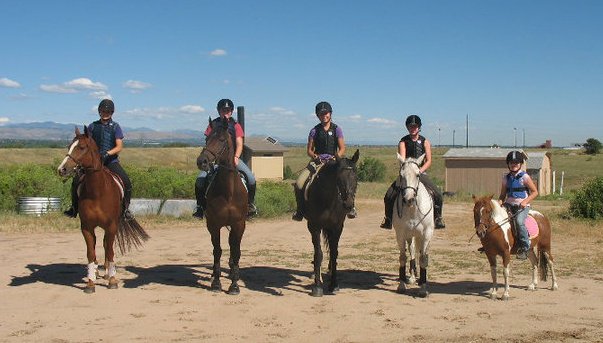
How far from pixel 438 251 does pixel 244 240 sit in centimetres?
533

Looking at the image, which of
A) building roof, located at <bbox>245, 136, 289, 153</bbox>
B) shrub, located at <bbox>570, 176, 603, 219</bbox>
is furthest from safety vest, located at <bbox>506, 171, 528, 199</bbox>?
building roof, located at <bbox>245, 136, 289, 153</bbox>

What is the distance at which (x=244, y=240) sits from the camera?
17250 mm

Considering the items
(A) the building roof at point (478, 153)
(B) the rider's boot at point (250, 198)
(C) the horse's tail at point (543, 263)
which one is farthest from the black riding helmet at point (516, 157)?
(A) the building roof at point (478, 153)

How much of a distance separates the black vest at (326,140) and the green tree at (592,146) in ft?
339

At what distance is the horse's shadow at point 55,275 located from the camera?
416 inches

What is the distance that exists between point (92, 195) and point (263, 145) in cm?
4047

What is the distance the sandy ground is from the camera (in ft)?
25.0

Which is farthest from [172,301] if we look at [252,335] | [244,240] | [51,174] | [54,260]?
[51,174]

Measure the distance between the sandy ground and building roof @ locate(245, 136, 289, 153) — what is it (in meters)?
34.3

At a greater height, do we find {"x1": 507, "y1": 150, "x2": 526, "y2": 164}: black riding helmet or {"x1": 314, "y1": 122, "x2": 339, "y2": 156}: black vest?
{"x1": 314, "y1": 122, "x2": 339, "y2": 156}: black vest

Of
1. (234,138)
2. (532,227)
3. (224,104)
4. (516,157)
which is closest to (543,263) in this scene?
(532,227)

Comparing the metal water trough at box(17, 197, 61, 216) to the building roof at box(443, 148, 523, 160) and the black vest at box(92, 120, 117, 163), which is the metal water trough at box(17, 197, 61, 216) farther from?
the building roof at box(443, 148, 523, 160)

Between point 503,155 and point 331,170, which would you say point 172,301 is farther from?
point 503,155

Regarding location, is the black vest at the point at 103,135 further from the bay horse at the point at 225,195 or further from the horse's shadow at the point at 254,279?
the horse's shadow at the point at 254,279
